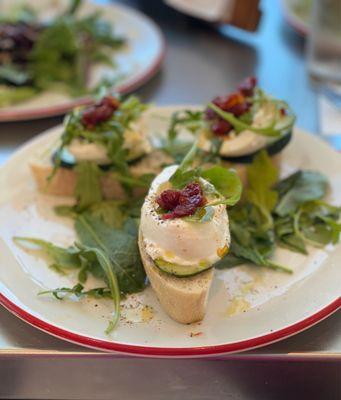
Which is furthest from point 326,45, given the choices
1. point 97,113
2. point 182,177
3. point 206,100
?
point 182,177

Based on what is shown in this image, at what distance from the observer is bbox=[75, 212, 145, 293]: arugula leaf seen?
1.07m

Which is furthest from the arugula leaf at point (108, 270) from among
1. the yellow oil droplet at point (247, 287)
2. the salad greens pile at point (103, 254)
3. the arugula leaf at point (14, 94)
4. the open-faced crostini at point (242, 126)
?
the arugula leaf at point (14, 94)

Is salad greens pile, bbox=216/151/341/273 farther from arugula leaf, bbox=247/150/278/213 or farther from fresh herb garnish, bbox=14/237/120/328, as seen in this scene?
fresh herb garnish, bbox=14/237/120/328

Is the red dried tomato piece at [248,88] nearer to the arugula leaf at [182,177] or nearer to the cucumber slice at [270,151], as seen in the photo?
the cucumber slice at [270,151]

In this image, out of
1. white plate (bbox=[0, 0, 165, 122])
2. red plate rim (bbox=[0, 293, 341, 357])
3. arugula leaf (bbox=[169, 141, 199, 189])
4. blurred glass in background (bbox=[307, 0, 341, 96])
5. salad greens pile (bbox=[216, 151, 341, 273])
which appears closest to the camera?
red plate rim (bbox=[0, 293, 341, 357])

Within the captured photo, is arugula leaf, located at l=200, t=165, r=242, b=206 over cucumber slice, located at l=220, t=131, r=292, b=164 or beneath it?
over

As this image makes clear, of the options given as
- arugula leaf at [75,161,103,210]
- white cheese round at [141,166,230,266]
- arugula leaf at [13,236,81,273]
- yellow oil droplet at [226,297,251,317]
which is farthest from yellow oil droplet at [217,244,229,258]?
arugula leaf at [75,161,103,210]

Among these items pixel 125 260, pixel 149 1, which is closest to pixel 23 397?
pixel 125 260

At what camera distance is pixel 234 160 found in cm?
132

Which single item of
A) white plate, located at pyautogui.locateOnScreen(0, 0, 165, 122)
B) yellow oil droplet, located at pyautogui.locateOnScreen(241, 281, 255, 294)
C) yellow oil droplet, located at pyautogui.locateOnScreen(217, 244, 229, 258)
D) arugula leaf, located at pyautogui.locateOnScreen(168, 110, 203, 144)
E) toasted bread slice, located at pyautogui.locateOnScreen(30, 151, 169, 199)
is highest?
yellow oil droplet, located at pyautogui.locateOnScreen(217, 244, 229, 258)

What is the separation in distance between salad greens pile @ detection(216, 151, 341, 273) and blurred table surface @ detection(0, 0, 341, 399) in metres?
0.17

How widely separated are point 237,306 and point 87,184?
16.8 inches

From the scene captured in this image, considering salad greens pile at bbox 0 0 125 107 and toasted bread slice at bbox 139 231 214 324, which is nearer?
toasted bread slice at bbox 139 231 214 324

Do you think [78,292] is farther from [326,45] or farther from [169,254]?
[326,45]
